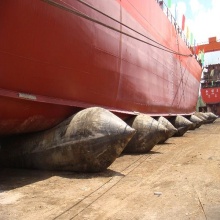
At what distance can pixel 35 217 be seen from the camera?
283cm

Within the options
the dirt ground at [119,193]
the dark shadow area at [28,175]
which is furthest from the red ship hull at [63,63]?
the dirt ground at [119,193]

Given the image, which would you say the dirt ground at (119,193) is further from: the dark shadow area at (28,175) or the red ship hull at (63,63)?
the red ship hull at (63,63)

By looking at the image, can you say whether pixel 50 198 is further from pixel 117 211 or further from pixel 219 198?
pixel 219 198

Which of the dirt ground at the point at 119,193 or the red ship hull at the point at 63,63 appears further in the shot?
the red ship hull at the point at 63,63

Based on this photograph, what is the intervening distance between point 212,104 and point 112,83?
24.8 m

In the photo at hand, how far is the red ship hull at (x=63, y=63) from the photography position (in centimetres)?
405

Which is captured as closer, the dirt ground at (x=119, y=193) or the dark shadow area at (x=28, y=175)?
the dirt ground at (x=119, y=193)

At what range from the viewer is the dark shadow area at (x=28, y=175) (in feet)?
13.4

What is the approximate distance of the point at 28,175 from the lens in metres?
4.54

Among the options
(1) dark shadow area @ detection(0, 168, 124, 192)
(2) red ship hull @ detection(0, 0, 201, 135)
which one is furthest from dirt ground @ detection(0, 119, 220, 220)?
(2) red ship hull @ detection(0, 0, 201, 135)

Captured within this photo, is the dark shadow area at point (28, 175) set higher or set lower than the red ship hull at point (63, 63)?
lower

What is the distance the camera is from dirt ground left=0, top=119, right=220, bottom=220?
2910mm

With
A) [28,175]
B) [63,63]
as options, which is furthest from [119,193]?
[63,63]

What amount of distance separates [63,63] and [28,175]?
1733 millimetres
